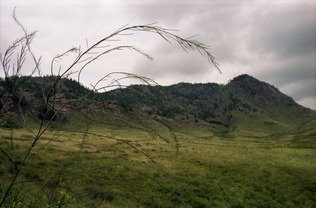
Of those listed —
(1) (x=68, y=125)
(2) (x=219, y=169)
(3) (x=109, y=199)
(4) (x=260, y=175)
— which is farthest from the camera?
(2) (x=219, y=169)

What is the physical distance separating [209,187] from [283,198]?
579 centimetres

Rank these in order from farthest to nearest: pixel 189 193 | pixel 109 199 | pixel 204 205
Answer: pixel 189 193 → pixel 204 205 → pixel 109 199

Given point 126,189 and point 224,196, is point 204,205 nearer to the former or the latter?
point 224,196

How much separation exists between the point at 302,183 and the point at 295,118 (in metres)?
225

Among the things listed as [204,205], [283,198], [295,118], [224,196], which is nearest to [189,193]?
[204,205]

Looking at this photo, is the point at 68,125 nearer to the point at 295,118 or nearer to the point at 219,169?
the point at 219,169

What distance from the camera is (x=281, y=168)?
22.2 m

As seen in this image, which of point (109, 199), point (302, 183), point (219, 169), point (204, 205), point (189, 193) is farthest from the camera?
point (219, 169)

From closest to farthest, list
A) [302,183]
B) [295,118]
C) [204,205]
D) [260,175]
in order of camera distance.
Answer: [204,205] < [302,183] < [260,175] < [295,118]

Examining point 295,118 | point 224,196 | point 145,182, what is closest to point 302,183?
point 224,196

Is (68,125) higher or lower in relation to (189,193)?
higher

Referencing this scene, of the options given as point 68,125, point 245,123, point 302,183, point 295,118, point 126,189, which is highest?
point 295,118

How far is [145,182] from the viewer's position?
13562 millimetres

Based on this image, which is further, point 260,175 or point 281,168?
point 281,168
